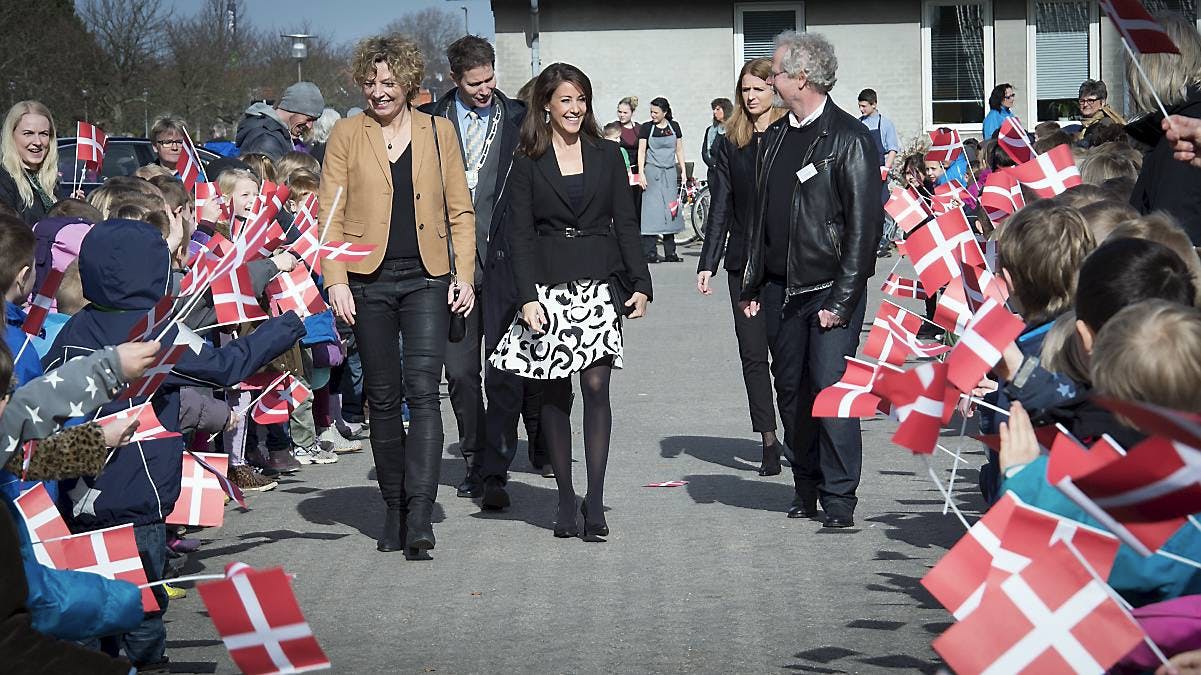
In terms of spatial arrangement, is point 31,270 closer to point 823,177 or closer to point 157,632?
point 157,632

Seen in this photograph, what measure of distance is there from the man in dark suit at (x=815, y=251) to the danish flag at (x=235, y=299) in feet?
8.68

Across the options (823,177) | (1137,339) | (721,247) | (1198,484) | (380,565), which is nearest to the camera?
(1198,484)

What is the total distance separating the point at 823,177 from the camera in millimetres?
7684

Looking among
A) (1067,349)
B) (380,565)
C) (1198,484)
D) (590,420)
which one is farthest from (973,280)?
(1198,484)

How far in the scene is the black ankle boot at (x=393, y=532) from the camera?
24.5 feet

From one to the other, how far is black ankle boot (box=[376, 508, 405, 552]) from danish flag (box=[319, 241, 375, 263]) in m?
1.15

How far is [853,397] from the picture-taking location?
529cm

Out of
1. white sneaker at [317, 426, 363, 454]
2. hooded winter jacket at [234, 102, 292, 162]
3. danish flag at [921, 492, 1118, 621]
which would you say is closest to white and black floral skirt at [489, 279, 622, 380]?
white sneaker at [317, 426, 363, 454]

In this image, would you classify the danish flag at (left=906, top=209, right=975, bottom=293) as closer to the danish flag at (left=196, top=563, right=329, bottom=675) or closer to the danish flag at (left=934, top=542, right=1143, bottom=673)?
the danish flag at (left=934, top=542, right=1143, bottom=673)

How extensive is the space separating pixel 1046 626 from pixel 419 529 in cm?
413

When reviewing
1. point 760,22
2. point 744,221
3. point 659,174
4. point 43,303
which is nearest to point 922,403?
point 43,303

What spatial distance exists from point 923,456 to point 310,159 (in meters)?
7.41

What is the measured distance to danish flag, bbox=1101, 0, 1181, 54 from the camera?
5.49 meters

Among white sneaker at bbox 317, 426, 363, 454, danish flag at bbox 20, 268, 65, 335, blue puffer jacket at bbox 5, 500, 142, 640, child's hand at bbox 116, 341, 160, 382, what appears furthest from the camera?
white sneaker at bbox 317, 426, 363, 454
